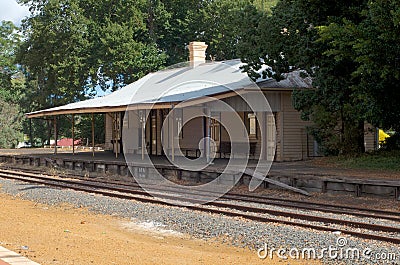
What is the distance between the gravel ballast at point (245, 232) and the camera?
8.36m

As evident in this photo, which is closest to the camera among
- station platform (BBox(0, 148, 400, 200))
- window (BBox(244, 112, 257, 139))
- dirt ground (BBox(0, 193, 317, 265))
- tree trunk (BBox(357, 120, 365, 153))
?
dirt ground (BBox(0, 193, 317, 265))

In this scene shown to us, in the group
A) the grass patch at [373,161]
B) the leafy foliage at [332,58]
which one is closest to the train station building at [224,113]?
the leafy foliage at [332,58]

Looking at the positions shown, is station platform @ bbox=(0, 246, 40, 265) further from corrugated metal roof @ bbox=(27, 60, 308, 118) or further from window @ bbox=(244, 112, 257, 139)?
window @ bbox=(244, 112, 257, 139)

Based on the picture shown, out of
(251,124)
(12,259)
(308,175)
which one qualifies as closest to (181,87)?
(251,124)

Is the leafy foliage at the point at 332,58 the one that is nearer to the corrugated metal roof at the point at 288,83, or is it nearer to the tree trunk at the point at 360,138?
the tree trunk at the point at 360,138

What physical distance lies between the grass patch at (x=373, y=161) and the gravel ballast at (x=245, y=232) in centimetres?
846

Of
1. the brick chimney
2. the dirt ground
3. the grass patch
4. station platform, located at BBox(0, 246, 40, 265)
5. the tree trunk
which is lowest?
the dirt ground

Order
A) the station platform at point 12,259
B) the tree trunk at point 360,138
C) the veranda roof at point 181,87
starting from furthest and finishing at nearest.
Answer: the veranda roof at point 181,87 < the tree trunk at point 360,138 < the station platform at point 12,259

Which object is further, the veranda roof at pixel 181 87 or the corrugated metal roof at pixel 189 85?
the corrugated metal roof at pixel 189 85

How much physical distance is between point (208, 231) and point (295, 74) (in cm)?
1670

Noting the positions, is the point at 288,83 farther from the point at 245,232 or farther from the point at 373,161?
the point at 245,232

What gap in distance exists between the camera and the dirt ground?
8.06 meters

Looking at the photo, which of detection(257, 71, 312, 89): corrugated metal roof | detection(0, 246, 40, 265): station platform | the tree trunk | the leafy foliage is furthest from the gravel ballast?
the tree trunk

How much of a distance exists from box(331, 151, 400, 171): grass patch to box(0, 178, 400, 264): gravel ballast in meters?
8.46
